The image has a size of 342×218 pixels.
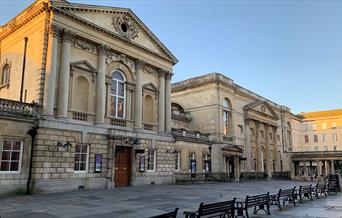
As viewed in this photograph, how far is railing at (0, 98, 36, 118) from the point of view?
17156 millimetres

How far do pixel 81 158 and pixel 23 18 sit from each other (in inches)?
413

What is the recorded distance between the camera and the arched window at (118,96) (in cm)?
2427

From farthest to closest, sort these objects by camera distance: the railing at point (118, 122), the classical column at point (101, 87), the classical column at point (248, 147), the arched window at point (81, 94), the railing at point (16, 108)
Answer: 1. the classical column at point (248, 147)
2. the railing at point (118, 122)
3. the classical column at point (101, 87)
4. the arched window at point (81, 94)
5. the railing at point (16, 108)

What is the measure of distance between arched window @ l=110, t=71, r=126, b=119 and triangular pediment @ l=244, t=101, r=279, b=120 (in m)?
23.3

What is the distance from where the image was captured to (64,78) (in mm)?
20203

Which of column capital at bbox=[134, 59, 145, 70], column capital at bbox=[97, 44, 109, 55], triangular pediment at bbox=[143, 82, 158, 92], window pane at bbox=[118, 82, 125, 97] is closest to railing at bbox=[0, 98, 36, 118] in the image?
column capital at bbox=[97, 44, 109, 55]

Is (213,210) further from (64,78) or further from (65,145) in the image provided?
(64,78)

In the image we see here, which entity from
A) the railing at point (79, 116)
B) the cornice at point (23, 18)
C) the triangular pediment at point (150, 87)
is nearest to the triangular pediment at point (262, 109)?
the triangular pediment at point (150, 87)

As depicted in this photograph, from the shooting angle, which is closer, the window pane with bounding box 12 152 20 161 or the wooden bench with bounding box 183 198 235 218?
the wooden bench with bounding box 183 198 235 218

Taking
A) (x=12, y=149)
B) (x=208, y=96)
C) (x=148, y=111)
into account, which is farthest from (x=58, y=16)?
(x=208, y=96)

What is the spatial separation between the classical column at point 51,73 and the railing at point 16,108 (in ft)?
2.73

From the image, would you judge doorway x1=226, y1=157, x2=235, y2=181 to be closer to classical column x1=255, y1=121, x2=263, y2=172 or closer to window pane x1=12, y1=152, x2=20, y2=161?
classical column x1=255, y1=121, x2=263, y2=172

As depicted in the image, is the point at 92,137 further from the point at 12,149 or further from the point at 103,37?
the point at 103,37

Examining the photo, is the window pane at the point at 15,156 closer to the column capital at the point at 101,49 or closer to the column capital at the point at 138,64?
the column capital at the point at 101,49
